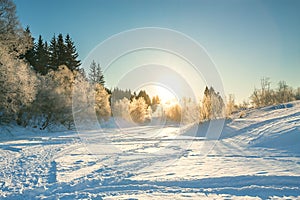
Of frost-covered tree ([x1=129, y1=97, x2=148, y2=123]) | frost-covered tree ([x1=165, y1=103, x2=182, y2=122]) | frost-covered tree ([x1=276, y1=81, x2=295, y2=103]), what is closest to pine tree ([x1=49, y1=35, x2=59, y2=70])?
frost-covered tree ([x1=129, y1=97, x2=148, y2=123])

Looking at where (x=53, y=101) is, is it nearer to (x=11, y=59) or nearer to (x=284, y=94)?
(x=11, y=59)

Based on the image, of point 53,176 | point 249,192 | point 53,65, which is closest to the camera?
point 249,192

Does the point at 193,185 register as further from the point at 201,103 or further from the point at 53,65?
the point at 53,65

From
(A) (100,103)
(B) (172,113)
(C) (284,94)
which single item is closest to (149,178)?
(A) (100,103)

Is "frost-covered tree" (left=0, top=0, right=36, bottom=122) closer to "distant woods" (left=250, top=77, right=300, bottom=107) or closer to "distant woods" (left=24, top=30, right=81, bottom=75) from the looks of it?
"distant woods" (left=24, top=30, right=81, bottom=75)

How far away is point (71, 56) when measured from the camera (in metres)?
44.3

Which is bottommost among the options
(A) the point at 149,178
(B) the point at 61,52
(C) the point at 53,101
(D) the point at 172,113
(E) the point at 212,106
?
(A) the point at 149,178

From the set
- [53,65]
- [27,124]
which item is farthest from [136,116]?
[27,124]

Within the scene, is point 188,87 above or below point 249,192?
above

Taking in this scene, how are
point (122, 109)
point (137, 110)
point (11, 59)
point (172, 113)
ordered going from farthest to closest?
point (172, 113) → point (137, 110) → point (122, 109) → point (11, 59)

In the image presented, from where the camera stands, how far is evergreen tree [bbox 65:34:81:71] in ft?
143

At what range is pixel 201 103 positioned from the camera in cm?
2502

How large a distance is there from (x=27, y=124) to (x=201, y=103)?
20394mm

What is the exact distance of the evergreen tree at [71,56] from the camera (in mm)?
43594
